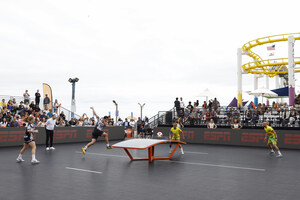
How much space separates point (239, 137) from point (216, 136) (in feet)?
5.91

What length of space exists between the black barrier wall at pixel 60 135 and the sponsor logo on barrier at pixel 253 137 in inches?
438

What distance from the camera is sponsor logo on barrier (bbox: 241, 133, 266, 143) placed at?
71.6 ft

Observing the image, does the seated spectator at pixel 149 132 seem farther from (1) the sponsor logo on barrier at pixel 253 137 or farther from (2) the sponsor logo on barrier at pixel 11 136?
(2) the sponsor logo on barrier at pixel 11 136

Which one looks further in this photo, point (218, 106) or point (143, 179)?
A: point (218, 106)

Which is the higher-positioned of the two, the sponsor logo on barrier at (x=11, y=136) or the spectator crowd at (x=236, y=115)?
the spectator crowd at (x=236, y=115)

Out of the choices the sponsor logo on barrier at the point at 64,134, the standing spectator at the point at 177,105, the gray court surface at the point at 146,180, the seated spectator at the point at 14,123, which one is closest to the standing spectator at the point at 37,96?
the sponsor logo on barrier at the point at 64,134

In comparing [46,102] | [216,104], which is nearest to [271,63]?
[216,104]

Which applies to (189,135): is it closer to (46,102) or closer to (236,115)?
(236,115)

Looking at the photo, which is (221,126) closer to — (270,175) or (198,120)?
(198,120)

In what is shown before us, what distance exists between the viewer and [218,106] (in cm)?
2638

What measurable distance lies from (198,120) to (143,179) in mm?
17291

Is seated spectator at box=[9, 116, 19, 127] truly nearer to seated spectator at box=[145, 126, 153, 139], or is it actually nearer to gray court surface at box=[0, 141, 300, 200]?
gray court surface at box=[0, 141, 300, 200]

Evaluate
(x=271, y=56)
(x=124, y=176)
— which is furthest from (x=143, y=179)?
(x=271, y=56)

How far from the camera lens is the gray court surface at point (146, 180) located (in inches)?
284
